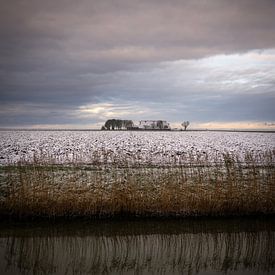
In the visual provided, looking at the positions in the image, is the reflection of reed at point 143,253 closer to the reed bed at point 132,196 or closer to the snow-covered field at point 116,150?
the reed bed at point 132,196

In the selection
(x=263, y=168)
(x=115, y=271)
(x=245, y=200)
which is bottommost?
(x=115, y=271)

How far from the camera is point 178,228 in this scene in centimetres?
1016

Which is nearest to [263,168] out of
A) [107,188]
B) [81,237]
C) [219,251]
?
[219,251]

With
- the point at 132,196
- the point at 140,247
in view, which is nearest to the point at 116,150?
the point at 132,196

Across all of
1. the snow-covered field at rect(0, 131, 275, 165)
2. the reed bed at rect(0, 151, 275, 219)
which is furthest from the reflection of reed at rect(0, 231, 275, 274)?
the snow-covered field at rect(0, 131, 275, 165)

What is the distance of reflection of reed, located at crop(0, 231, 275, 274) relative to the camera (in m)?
7.61

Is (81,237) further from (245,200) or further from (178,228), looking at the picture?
(245,200)

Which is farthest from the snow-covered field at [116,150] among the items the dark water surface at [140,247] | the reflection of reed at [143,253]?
→ the reflection of reed at [143,253]

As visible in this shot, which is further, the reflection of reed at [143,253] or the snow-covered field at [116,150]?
the snow-covered field at [116,150]

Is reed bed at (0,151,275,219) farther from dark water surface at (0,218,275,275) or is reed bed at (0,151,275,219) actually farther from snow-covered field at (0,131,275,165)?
snow-covered field at (0,131,275,165)

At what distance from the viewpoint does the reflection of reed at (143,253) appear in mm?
7613

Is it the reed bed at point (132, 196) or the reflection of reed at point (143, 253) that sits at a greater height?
the reed bed at point (132, 196)

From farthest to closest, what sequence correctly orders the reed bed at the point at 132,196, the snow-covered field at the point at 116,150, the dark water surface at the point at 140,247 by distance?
the snow-covered field at the point at 116,150, the reed bed at the point at 132,196, the dark water surface at the point at 140,247

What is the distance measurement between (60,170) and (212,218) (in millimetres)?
6722
